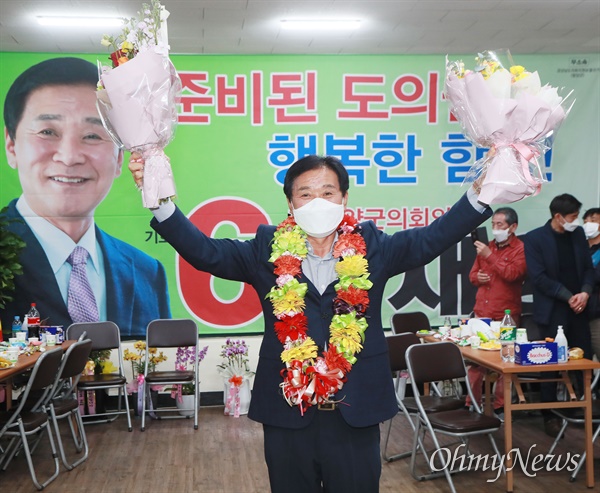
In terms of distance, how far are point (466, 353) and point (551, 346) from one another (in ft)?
2.13

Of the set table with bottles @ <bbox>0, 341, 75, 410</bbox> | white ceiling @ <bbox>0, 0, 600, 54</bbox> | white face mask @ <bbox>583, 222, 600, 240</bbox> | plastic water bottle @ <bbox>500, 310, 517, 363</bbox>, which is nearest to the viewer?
table with bottles @ <bbox>0, 341, 75, 410</bbox>

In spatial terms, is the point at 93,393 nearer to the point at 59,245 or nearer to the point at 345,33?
the point at 59,245

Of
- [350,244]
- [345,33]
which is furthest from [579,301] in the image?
[350,244]

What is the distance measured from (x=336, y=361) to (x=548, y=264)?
3867mm

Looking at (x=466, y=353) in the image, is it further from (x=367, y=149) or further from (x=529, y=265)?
(x=367, y=149)

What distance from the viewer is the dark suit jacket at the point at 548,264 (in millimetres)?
5523

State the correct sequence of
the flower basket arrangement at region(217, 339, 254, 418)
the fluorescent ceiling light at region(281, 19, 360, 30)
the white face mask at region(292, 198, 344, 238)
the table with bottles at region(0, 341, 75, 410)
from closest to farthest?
the white face mask at region(292, 198, 344, 238) → the table with bottles at region(0, 341, 75, 410) → the fluorescent ceiling light at region(281, 19, 360, 30) → the flower basket arrangement at region(217, 339, 254, 418)

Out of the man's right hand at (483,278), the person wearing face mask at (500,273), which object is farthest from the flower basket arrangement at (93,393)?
the man's right hand at (483,278)

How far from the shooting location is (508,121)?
6.32 ft

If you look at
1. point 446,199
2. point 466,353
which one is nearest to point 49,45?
point 446,199

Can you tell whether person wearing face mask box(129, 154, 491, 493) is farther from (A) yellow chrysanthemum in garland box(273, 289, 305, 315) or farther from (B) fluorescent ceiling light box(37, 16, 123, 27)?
(B) fluorescent ceiling light box(37, 16, 123, 27)

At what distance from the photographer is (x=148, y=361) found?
6.25m

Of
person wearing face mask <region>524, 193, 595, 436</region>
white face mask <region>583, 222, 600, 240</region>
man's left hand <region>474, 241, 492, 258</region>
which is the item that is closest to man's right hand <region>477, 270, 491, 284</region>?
man's left hand <region>474, 241, 492, 258</region>

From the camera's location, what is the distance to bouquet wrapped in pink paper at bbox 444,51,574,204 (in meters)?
1.91
